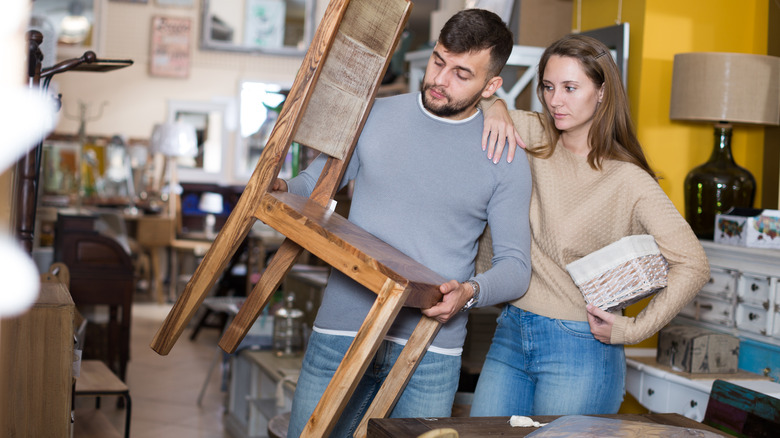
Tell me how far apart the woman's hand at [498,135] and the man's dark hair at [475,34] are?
0.47 ft

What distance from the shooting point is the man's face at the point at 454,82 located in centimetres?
193

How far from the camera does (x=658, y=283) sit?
2.03 m

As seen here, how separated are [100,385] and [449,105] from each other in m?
2.36

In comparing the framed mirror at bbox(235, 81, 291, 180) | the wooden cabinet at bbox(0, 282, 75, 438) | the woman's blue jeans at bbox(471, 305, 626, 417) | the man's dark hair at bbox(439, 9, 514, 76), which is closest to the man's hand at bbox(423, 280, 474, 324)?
the woman's blue jeans at bbox(471, 305, 626, 417)

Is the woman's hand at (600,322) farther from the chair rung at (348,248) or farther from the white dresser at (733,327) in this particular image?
the white dresser at (733,327)

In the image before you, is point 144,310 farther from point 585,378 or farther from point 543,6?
point 585,378

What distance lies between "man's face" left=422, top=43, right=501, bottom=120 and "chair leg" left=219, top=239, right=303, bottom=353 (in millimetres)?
501

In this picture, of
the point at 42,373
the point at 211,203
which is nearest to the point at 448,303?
the point at 42,373

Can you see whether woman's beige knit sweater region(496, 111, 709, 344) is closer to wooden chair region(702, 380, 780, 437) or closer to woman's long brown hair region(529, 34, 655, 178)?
woman's long brown hair region(529, 34, 655, 178)

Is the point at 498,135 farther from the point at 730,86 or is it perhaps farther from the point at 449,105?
the point at 730,86

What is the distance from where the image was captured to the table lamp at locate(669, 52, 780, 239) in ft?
9.95

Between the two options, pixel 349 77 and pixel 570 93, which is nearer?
pixel 349 77

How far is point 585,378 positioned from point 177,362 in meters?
4.74

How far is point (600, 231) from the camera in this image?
207 centimetres
